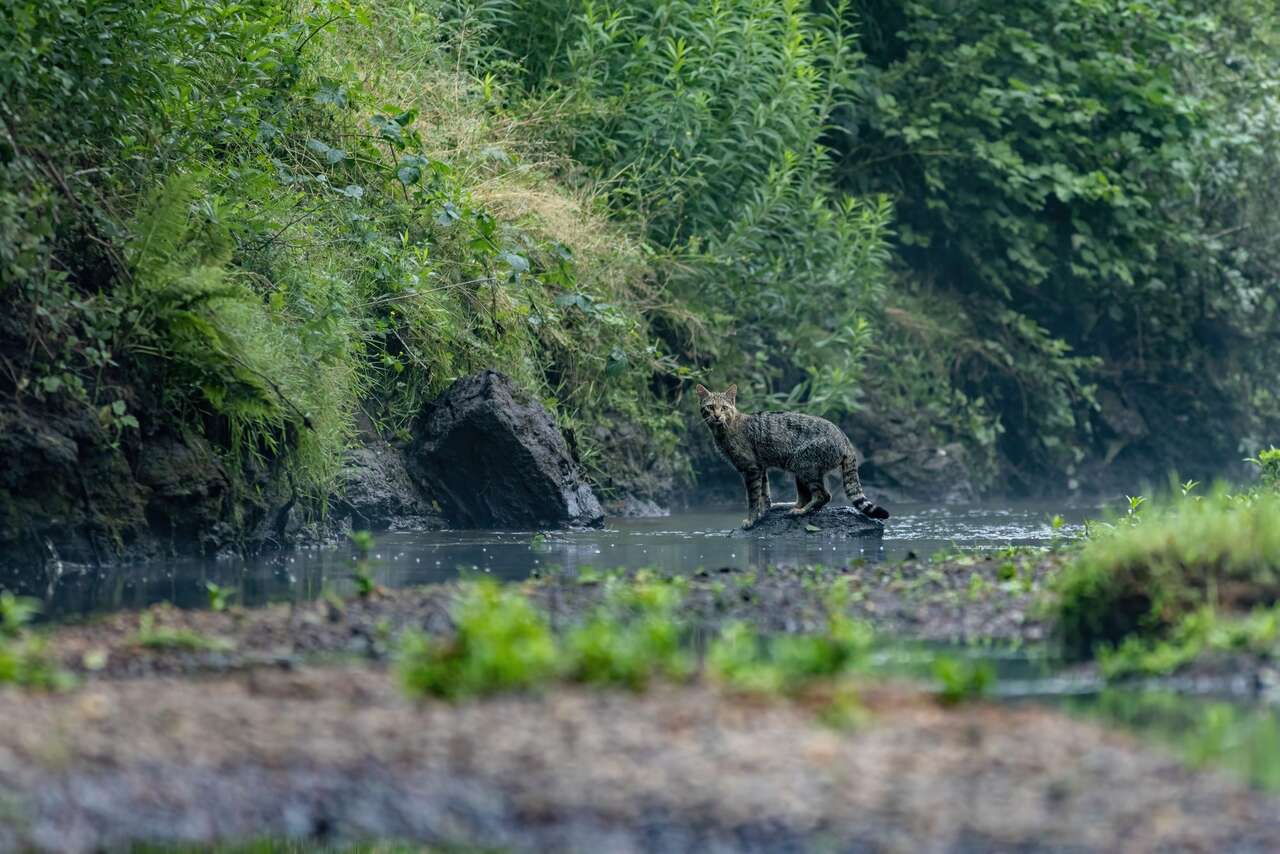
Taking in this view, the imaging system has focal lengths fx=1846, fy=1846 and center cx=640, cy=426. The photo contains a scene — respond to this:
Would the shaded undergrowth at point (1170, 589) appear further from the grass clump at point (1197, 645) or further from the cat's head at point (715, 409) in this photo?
the cat's head at point (715, 409)

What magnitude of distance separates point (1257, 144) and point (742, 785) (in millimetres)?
21050

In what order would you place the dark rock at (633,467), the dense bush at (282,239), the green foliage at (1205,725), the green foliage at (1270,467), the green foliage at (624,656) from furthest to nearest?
1. the dark rock at (633,467)
2. the green foliage at (1270,467)
3. the dense bush at (282,239)
4. the green foliage at (624,656)
5. the green foliage at (1205,725)

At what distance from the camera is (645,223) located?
19688 millimetres

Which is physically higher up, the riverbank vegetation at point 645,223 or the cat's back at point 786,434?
the riverbank vegetation at point 645,223

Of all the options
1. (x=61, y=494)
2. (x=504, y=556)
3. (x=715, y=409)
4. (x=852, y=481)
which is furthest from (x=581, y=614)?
(x=852, y=481)

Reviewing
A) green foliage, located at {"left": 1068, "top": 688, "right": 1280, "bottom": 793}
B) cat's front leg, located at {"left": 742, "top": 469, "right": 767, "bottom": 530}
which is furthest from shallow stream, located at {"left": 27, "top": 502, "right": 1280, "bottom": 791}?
cat's front leg, located at {"left": 742, "top": 469, "right": 767, "bottom": 530}

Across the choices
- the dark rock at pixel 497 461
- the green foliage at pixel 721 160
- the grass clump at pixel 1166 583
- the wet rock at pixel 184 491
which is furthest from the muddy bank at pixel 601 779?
the green foliage at pixel 721 160

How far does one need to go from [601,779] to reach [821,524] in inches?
383

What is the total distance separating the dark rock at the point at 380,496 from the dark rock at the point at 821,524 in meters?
2.92

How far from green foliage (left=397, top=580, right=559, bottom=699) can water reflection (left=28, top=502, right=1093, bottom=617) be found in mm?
3360

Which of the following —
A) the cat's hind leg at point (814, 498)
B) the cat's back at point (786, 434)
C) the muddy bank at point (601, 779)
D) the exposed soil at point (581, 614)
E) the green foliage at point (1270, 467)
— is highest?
the cat's back at point (786, 434)

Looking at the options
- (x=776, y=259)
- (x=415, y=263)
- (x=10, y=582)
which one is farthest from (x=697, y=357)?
(x=10, y=582)

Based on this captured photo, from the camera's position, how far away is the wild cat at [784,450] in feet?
51.8

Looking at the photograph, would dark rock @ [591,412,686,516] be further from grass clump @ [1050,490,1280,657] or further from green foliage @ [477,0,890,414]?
grass clump @ [1050,490,1280,657]
